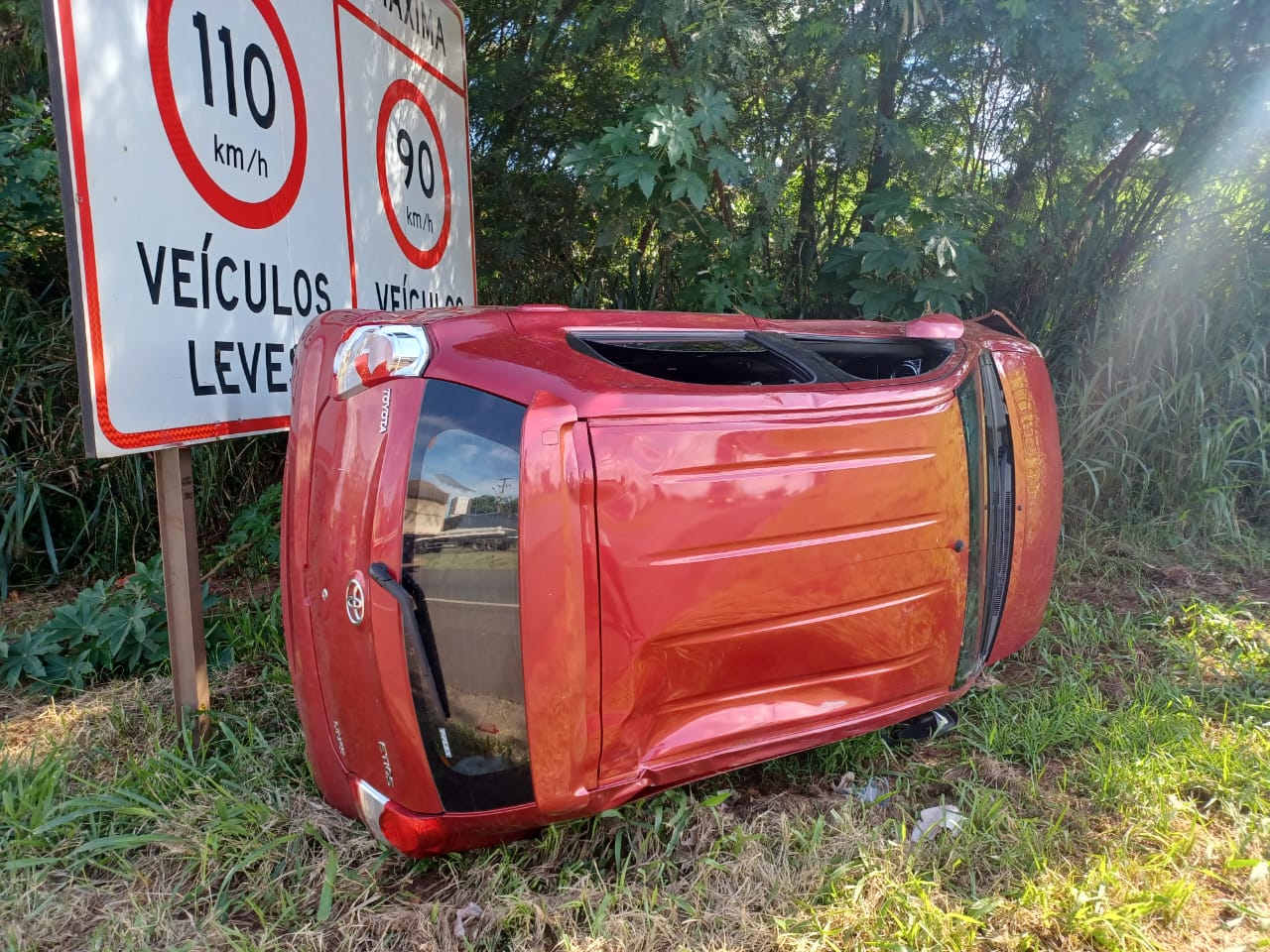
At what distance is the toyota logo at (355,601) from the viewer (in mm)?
A: 1577

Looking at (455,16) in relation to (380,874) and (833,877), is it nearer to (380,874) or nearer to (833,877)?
(380,874)

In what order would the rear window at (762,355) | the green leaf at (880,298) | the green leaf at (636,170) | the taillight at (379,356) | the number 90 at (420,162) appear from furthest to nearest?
the green leaf at (880,298) → the green leaf at (636,170) → the number 90 at (420,162) → the rear window at (762,355) → the taillight at (379,356)

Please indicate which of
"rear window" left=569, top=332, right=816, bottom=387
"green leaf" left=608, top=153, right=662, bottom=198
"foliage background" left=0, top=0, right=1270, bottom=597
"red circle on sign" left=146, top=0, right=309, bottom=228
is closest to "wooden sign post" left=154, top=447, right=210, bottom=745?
"red circle on sign" left=146, top=0, right=309, bottom=228

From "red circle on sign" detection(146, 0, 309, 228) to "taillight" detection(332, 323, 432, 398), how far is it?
762mm

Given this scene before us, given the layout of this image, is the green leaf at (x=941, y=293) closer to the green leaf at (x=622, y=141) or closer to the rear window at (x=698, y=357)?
the green leaf at (x=622, y=141)

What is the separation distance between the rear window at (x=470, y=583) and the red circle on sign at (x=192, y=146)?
3.59 ft

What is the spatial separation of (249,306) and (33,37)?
251 cm

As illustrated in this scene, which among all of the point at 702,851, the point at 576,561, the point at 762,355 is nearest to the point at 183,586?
the point at 576,561

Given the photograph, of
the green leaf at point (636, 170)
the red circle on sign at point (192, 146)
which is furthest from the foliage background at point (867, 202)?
the red circle on sign at point (192, 146)

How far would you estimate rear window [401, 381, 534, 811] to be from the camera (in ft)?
5.01

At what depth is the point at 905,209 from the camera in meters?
3.98

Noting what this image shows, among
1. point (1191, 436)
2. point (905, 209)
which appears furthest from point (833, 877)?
point (1191, 436)

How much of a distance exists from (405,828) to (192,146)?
5.85ft

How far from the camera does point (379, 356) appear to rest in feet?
5.42
